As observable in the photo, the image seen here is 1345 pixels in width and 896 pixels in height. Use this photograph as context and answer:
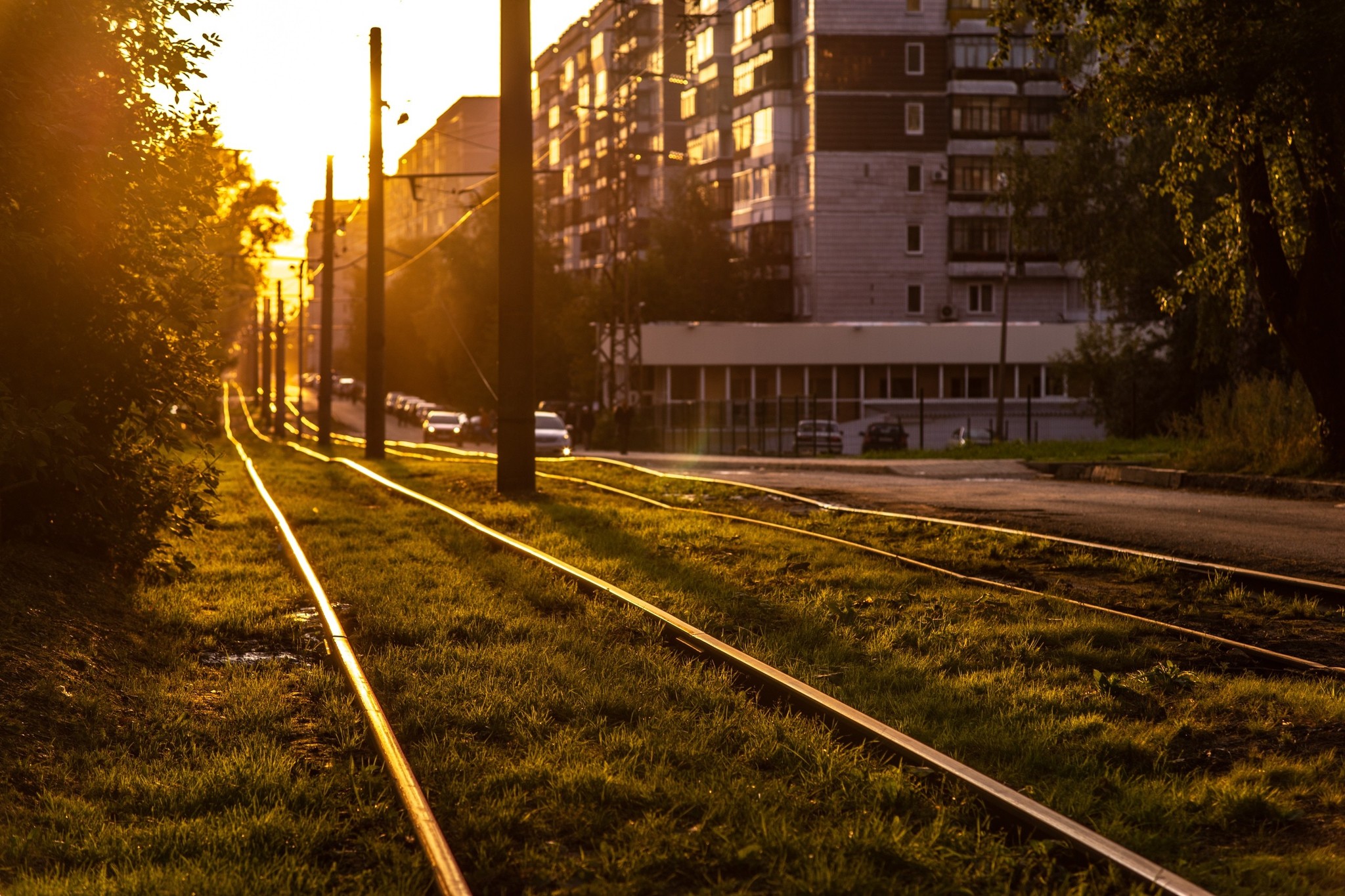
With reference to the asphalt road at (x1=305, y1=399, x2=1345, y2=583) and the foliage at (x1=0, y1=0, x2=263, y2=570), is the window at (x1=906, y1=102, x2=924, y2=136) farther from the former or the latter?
the foliage at (x1=0, y1=0, x2=263, y2=570)

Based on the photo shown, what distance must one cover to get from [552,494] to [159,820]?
15.0m

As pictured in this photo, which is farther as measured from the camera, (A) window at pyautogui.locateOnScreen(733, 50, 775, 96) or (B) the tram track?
(A) window at pyautogui.locateOnScreen(733, 50, 775, 96)

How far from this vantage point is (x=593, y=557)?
12453 mm

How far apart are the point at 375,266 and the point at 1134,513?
75.2 feet

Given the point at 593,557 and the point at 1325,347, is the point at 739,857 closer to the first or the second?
the point at 593,557

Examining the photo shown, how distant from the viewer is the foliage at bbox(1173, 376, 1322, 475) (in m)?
20.5

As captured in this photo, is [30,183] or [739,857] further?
[30,183]

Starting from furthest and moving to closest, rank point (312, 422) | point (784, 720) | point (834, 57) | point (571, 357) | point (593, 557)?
1. point (312, 422)
2. point (571, 357)
3. point (834, 57)
4. point (593, 557)
5. point (784, 720)

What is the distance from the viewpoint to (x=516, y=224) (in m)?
19.6

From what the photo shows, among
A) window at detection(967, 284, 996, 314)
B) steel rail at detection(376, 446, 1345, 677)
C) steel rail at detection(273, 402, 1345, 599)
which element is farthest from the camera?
window at detection(967, 284, 996, 314)

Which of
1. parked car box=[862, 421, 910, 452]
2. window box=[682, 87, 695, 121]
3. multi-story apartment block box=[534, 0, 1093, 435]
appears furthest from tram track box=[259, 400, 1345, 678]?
window box=[682, 87, 695, 121]

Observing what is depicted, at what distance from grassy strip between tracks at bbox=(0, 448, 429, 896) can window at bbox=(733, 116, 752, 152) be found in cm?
6472

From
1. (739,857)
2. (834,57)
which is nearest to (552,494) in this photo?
(739,857)

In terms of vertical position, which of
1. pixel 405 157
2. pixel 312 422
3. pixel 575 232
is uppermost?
pixel 405 157
